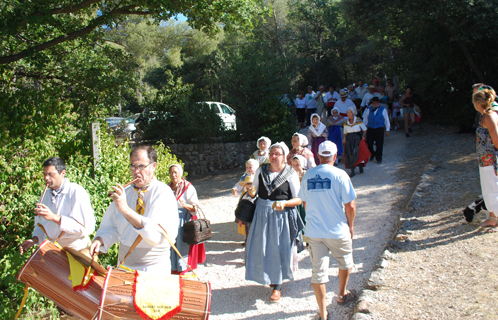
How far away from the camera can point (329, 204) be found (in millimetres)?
3811

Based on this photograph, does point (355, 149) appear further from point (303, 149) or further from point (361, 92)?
point (361, 92)

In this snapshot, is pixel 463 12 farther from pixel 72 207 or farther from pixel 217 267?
pixel 72 207

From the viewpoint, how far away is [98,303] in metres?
2.54

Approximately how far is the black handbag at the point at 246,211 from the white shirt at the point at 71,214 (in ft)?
5.87

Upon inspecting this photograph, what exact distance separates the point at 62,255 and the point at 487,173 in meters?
4.90

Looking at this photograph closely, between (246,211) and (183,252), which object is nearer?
(246,211)

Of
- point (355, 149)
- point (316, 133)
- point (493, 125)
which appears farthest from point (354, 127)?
point (493, 125)

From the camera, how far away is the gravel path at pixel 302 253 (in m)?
4.42

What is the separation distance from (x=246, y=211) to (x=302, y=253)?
167 cm

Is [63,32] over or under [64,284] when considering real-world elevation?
over

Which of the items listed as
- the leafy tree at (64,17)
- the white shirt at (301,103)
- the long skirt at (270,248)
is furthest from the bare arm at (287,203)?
the white shirt at (301,103)

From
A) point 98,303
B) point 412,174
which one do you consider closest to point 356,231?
point 412,174

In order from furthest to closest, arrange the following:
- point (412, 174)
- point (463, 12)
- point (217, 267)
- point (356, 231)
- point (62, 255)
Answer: point (463, 12)
point (412, 174)
point (356, 231)
point (217, 267)
point (62, 255)

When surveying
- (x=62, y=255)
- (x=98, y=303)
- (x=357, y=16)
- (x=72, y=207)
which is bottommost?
(x=98, y=303)
